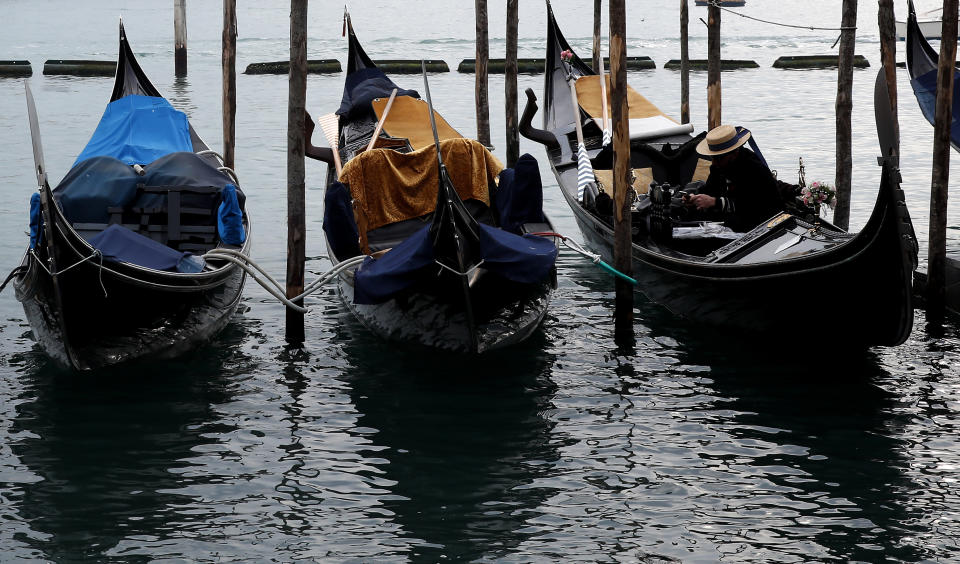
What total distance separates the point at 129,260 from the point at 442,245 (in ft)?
5.76

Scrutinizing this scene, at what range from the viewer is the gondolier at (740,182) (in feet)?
24.8

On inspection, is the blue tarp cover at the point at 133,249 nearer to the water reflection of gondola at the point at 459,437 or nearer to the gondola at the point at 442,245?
the gondola at the point at 442,245

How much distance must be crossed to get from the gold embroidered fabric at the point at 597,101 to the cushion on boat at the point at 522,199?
3.54 metres

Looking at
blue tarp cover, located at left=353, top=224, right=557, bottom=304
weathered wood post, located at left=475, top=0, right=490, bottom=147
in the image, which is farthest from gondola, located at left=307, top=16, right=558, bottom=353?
weathered wood post, located at left=475, top=0, right=490, bottom=147

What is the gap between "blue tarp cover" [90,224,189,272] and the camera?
21.1ft

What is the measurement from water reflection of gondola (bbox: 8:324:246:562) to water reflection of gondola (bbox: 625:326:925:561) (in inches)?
96.8

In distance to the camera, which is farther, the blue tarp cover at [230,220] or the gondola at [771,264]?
the blue tarp cover at [230,220]

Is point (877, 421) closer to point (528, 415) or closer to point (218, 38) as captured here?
point (528, 415)

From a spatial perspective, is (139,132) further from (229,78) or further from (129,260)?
(129,260)

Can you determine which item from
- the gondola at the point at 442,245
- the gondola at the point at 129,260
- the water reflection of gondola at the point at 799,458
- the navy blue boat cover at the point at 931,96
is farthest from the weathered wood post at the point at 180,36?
the water reflection of gondola at the point at 799,458

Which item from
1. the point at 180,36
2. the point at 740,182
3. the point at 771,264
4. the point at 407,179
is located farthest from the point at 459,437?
the point at 180,36

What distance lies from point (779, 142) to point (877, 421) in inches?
407

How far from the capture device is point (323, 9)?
155 ft

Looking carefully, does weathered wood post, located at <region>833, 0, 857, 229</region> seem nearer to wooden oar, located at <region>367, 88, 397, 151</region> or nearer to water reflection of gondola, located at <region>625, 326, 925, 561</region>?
water reflection of gondola, located at <region>625, 326, 925, 561</region>
